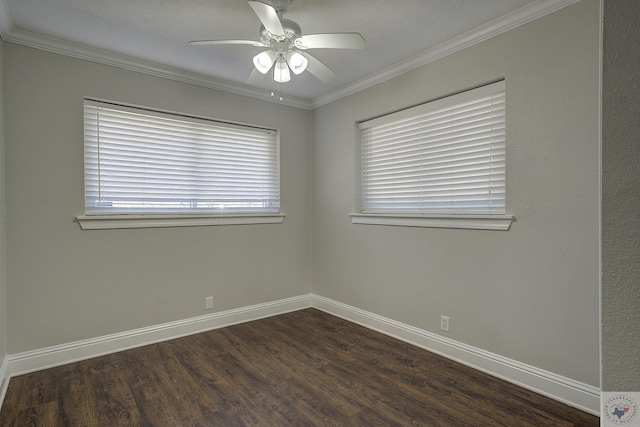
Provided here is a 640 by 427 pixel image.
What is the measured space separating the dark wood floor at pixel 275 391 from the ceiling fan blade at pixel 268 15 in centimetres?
229

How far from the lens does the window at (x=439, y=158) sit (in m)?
2.54

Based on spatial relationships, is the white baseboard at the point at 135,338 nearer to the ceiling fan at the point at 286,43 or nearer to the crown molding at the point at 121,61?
the crown molding at the point at 121,61

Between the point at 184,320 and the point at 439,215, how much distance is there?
2664mm

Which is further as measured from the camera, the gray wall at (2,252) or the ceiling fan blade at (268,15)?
the gray wall at (2,252)

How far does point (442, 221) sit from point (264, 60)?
6.19 feet

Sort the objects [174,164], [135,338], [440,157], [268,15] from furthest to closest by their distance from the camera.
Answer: [174,164]
[135,338]
[440,157]
[268,15]

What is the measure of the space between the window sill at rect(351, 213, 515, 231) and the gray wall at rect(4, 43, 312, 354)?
1.39 m

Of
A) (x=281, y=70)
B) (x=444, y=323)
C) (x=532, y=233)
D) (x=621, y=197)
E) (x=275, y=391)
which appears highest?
(x=281, y=70)

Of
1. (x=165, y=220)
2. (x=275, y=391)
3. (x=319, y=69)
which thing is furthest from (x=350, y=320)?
(x=319, y=69)

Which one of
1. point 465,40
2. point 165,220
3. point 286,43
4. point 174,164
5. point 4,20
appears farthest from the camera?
point 174,164

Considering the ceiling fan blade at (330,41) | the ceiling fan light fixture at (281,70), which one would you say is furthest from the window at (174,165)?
the ceiling fan blade at (330,41)

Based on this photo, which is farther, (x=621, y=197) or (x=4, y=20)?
(x=4, y=20)

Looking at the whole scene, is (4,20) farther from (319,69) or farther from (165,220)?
(319,69)

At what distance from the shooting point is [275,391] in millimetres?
2299
